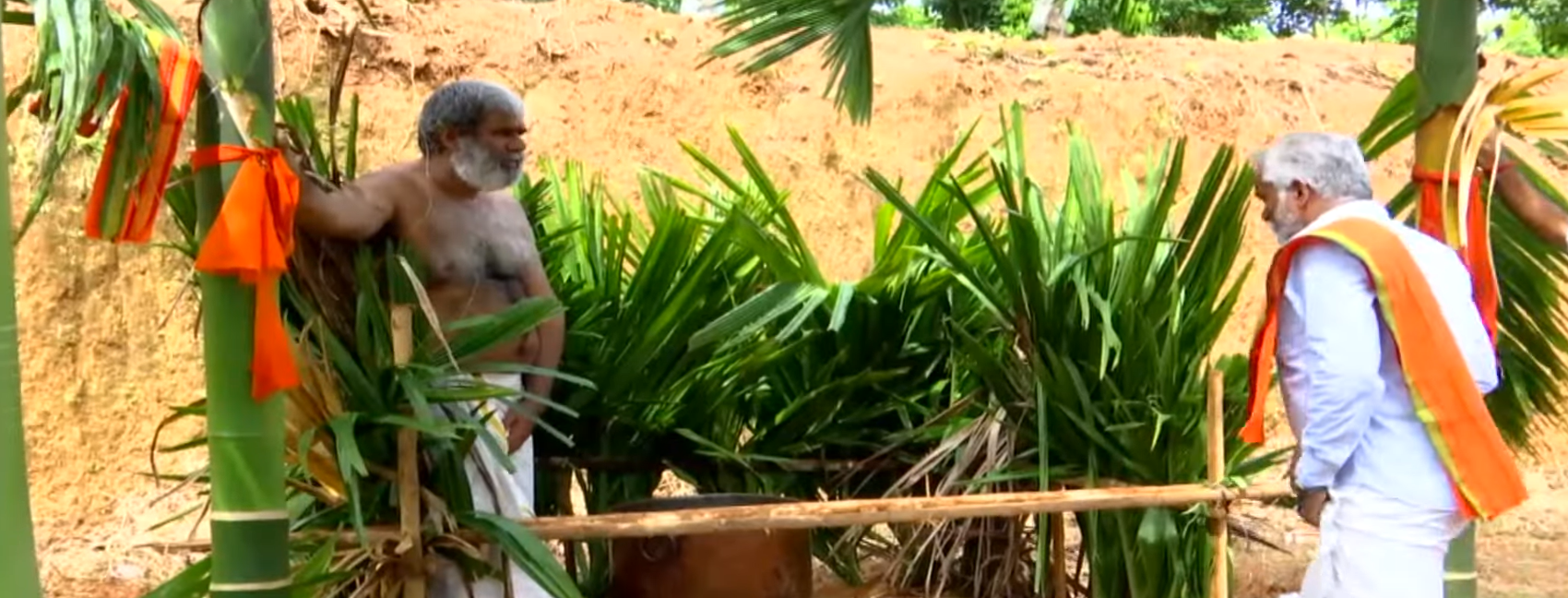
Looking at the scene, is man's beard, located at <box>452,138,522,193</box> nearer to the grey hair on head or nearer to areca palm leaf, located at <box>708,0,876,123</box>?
the grey hair on head

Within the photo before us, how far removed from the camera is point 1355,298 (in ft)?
9.87

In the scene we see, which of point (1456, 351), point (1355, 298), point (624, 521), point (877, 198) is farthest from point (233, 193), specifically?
point (877, 198)

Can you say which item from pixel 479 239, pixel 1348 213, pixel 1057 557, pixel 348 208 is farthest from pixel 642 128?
pixel 1348 213

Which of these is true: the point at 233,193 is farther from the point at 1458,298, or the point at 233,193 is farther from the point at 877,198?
the point at 877,198

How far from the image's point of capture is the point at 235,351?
9.50 feet

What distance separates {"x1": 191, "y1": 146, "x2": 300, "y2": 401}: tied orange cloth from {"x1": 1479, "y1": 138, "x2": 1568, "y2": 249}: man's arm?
97.4 inches

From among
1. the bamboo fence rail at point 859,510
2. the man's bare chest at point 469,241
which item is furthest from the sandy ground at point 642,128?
the man's bare chest at point 469,241

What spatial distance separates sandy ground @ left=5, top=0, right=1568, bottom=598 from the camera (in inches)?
298

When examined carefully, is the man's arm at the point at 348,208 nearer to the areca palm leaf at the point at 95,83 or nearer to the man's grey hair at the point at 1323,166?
the areca palm leaf at the point at 95,83

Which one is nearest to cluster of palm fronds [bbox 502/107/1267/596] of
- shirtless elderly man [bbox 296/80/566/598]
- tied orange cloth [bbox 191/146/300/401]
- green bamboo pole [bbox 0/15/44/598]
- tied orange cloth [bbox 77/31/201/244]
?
shirtless elderly man [bbox 296/80/566/598]

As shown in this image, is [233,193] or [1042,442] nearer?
[233,193]

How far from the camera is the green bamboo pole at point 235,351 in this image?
9.37 feet

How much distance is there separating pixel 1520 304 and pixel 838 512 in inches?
65.1

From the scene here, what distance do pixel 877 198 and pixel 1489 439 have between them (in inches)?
301
